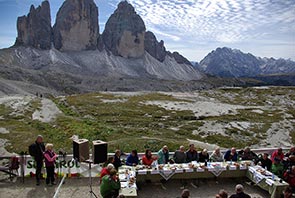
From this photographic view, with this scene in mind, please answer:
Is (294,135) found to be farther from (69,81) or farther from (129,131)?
(69,81)

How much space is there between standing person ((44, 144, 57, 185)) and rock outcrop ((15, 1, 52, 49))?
7582 inches

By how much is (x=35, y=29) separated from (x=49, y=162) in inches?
7755

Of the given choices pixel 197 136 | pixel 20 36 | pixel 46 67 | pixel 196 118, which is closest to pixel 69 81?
pixel 46 67

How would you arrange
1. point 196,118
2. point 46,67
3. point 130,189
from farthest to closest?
point 46,67 → point 196,118 → point 130,189

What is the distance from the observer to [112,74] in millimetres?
186875

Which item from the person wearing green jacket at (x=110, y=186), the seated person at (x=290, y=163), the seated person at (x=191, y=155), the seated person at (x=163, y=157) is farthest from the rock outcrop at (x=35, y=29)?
the seated person at (x=290, y=163)

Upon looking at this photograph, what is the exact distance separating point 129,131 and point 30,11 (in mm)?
189106

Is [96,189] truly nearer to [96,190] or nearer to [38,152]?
[96,190]

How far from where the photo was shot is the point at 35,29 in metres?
189

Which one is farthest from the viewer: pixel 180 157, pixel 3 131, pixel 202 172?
pixel 3 131

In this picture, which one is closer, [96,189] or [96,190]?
[96,190]

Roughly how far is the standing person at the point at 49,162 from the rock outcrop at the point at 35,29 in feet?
632

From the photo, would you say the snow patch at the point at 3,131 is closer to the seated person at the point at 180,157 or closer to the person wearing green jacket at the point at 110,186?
the seated person at the point at 180,157

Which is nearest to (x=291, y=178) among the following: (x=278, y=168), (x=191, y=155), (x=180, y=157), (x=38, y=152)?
(x=278, y=168)
